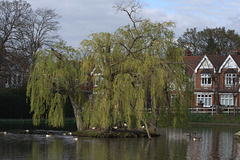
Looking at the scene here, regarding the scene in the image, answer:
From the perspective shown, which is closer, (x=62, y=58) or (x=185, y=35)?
(x=62, y=58)

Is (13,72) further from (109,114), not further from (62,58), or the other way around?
(109,114)

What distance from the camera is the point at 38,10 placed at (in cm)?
6166

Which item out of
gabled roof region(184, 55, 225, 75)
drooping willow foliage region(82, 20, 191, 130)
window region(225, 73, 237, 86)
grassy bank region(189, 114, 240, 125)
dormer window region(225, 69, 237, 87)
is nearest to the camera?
drooping willow foliage region(82, 20, 191, 130)

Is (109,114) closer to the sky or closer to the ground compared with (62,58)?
closer to the ground

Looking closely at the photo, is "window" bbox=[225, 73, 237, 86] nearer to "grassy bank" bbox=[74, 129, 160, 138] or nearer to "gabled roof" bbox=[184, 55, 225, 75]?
"gabled roof" bbox=[184, 55, 225, 75]

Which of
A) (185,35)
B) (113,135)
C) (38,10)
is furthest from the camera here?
(185,35)

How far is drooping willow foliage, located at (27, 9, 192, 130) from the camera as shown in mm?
29922

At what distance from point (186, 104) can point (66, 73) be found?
918 centimetres

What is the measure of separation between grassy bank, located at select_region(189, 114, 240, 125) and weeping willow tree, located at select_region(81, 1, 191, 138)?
2195 centimetres

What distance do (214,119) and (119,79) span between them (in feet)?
92.4

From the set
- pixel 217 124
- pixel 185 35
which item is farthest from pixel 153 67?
pixel 185 35

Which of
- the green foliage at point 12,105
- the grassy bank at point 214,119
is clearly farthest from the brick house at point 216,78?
the green foliage at point 12,105

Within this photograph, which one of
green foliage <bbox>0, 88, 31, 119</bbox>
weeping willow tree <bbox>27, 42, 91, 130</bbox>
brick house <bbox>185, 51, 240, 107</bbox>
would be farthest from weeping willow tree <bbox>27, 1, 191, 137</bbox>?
brick house <bbox>185, 51, 240, 107</bbox>

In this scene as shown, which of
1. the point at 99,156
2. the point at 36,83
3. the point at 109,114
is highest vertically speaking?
the point at 36,83
